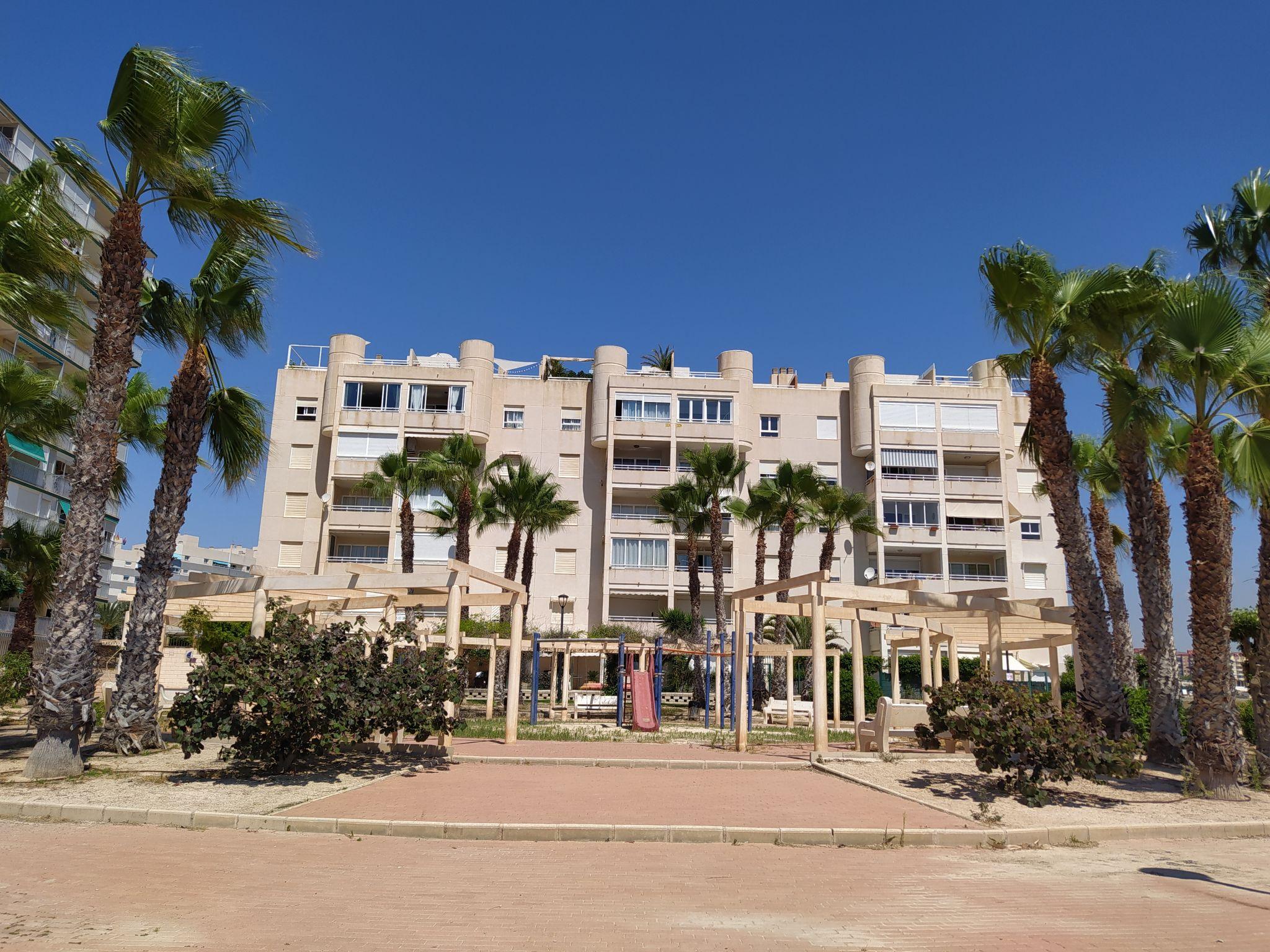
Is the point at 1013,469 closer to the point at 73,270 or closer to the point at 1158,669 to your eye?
the point at 1158,669

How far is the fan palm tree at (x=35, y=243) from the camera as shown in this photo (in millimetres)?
12602

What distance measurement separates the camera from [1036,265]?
15641 millimetres

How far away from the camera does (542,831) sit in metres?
8.36

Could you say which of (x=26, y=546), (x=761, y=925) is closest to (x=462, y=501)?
(x=26, y=546)

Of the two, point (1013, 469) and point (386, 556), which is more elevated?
point (1013, 469)

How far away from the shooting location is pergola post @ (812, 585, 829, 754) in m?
14.7

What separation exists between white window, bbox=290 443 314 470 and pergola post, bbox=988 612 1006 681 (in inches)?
1581

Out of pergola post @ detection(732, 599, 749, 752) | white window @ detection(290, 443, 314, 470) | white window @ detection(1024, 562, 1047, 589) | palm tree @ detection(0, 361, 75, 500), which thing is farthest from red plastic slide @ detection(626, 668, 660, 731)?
white window @ detection(1024, 562, 1047, 589)

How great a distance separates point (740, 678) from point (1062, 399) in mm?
7625

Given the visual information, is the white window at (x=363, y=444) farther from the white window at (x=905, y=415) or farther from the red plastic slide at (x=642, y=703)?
the red plastic slide at (x=642, y=703)

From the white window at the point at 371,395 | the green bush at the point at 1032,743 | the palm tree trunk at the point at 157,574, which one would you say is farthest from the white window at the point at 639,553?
the green bush at the point at 1032,743

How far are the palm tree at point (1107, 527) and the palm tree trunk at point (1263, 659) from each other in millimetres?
12656

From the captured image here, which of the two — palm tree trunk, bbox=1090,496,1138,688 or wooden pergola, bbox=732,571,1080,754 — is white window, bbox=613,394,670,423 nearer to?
palm tree trunk, bbox=1090,496,1138,688

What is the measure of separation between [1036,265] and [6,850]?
53.1 feet
